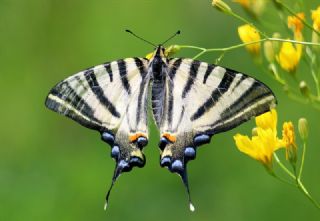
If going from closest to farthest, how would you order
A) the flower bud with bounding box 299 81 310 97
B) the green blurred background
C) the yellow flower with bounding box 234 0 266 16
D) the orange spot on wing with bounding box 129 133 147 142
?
the flower bud with bounding box 299 81 310 97 < the orange spot on wing with bounding box 129 133 147 142 < the yellow flower with bounding box 234 0 266 16 < the green blurred background

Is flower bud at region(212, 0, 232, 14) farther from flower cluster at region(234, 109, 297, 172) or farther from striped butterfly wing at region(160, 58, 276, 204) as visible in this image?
flower cluster at region(234, 109, 297, 172)

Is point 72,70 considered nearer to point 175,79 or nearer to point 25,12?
point 25,12

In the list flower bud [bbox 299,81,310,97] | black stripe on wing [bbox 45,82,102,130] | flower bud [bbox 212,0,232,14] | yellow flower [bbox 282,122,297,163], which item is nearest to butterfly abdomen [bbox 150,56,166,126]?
black stripe on wing [bbox 45,82,102,130]

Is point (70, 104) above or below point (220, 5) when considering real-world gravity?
below

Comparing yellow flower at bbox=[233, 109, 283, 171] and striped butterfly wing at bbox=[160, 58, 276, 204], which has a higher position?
striped butterfly wing at bbox=[160, 58, 276, 204]

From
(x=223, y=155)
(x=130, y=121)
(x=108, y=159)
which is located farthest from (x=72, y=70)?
(x=130, y=121)

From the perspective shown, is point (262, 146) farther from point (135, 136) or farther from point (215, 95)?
point (135, 136)

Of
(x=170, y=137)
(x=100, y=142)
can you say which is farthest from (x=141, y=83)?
(x=100, y=142)

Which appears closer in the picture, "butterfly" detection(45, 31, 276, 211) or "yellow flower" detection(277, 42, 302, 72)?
"butterfly" detection(45, 31, 276, 211)
